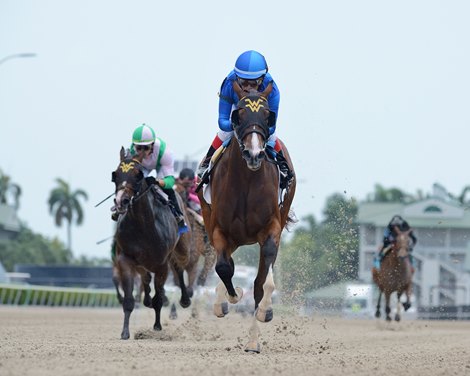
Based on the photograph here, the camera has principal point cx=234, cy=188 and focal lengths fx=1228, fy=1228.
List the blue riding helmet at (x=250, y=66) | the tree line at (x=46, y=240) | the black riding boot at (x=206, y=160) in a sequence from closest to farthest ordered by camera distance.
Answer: the blue riding helmet at (x=250, y=66) → the black riding boot at (x=206, y=160) → the tree line at (x=46, y=240)

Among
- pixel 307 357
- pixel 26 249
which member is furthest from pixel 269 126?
pixel 26 249

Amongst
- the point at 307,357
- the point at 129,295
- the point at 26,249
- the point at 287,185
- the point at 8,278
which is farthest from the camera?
the point at 26,249

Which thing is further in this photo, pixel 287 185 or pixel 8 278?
pixel 8 278

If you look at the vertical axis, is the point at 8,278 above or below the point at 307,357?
above

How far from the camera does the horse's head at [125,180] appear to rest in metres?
17.2

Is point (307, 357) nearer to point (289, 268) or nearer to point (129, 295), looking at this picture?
point (129, 295)

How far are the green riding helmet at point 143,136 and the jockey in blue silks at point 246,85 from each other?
342 centimetres

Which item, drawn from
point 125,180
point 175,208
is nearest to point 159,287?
point 175,208

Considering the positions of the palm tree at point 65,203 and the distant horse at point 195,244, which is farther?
the palm tree at point 65,203

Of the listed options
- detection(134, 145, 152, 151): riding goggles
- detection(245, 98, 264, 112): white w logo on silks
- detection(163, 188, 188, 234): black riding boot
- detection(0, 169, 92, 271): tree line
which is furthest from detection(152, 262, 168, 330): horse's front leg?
detection(0, 169, 92, 271): tree line

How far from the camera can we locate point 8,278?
58.2m

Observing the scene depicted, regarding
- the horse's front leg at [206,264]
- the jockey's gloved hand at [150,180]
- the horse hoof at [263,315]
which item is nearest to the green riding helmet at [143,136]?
the jockey's gloved hand at [150,180]

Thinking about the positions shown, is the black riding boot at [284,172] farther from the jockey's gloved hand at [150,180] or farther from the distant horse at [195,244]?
the distant horse at [195,244]

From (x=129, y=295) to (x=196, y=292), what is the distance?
7.90m
